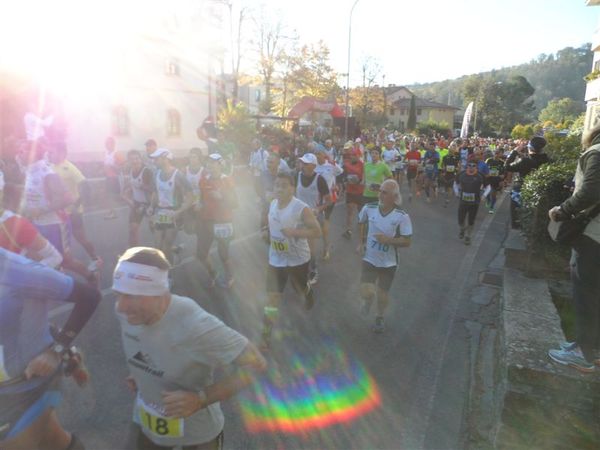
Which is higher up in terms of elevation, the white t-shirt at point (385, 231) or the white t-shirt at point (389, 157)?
the white t-shirt at point (389, 157)

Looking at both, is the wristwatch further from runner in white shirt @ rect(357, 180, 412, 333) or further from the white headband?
runner in white shirt @ rect(357, 180, 412, 333)

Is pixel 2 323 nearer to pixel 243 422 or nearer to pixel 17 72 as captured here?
pixel 243 422

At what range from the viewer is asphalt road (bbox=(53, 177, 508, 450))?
12.2 feet

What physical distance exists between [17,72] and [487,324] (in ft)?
75.8

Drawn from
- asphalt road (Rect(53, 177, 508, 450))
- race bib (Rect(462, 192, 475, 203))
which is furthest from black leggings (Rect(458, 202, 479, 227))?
asphalt road (Rect(53, 177, 508, 450))

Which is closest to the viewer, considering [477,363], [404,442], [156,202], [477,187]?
[404,442]

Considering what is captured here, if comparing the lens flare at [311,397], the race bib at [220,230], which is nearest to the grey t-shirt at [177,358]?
the lens flare at [311,397]

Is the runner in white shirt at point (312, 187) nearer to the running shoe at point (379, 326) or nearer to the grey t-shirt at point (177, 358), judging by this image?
the running shoe at point (379, 326)

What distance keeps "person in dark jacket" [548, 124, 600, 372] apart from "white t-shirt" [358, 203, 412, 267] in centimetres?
203

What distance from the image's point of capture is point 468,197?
1030cm

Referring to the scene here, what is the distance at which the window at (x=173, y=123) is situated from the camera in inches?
1297

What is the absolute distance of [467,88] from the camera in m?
91.6

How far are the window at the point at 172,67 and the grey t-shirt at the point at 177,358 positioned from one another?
3249 centimetres

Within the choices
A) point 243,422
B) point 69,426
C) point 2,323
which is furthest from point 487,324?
point 2,323
